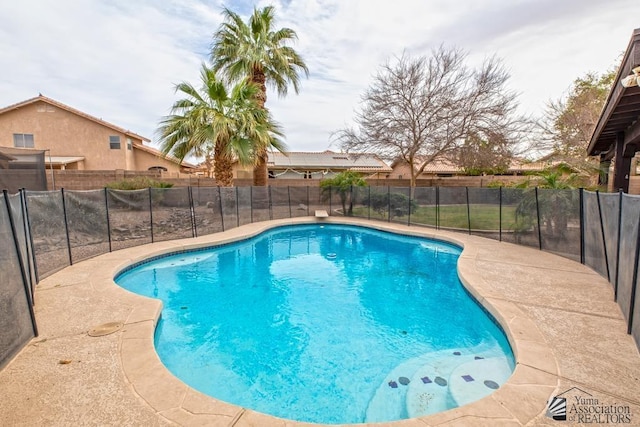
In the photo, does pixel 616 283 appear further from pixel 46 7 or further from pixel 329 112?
pixel 329 112

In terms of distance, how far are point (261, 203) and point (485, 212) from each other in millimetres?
8395

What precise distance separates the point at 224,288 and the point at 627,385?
5.81 m

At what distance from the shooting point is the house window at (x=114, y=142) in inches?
691

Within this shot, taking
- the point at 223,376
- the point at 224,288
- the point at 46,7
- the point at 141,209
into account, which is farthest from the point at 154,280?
the point at 46,7

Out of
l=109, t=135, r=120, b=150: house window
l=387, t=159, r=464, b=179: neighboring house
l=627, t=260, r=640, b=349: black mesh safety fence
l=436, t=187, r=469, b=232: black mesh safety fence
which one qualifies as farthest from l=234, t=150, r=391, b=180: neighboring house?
l=627, t=260, r=640, b=349: black mesh safety fence

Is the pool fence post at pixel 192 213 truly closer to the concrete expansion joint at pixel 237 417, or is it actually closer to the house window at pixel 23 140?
the concrete expansion joint at pixel 237 417

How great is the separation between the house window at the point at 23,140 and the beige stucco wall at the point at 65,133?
15 centimetres

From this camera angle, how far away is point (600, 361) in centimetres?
275

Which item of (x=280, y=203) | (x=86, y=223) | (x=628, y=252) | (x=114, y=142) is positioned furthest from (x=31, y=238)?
(x=114, y=142)

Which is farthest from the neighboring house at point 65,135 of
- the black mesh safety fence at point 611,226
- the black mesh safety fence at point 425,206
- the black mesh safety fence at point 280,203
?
the black mesh safety fence at point 611,226

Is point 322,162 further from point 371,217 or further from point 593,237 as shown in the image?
point 593,237

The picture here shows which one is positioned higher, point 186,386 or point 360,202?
point 360,202

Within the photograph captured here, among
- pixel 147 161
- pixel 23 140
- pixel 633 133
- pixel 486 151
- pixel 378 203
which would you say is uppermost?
pixel 23 140

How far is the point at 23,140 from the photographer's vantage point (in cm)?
1659
